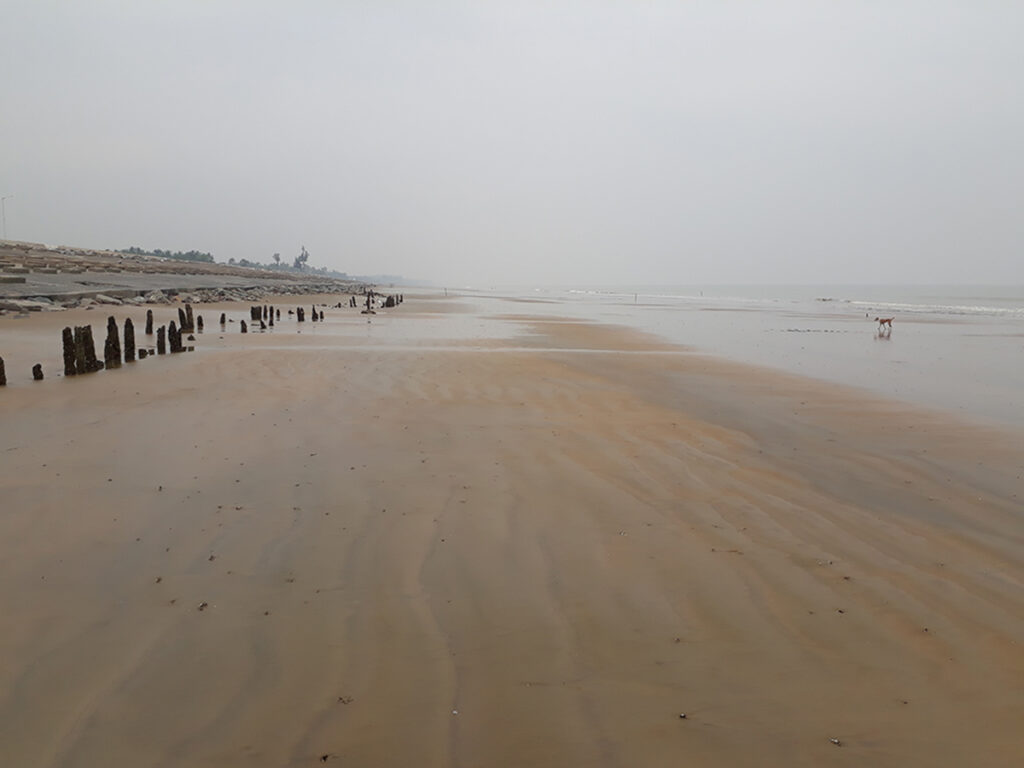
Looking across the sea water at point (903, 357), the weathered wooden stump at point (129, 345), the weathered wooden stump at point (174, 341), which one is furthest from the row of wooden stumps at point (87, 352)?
the sea water at point (903, 357)

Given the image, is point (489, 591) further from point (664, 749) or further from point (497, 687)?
point (664, 749)

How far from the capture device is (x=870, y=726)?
266cm

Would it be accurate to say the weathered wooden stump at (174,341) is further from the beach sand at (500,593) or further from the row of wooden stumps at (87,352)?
the beach sand at (500,593)

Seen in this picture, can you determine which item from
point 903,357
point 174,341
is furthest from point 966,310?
point 174,341

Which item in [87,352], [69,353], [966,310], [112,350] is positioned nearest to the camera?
[69,353]

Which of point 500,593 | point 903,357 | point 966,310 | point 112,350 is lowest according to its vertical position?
point 500,593

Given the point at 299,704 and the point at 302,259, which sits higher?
the point at 302,259

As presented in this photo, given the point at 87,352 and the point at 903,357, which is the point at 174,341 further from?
the point at 903,357

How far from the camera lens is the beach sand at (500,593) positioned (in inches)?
102

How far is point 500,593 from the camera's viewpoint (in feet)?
12.3

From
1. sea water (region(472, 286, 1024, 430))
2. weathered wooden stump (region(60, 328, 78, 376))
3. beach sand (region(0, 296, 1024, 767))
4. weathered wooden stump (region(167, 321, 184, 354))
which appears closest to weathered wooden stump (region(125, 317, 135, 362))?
weathered wooden stump (region(167, 321, 184, 354))

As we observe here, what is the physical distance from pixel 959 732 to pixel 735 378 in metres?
10.8

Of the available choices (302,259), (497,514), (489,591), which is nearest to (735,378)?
(497,514)

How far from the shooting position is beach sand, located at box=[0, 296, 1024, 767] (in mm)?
2588
